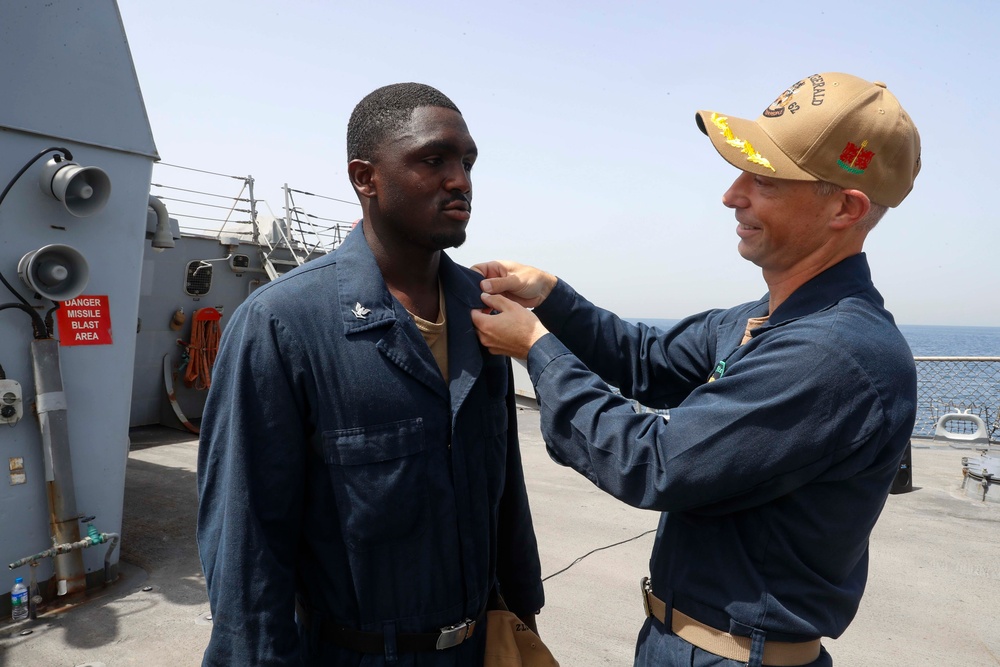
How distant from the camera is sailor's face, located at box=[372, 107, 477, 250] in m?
1.88

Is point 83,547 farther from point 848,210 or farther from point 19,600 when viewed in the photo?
point 848,210

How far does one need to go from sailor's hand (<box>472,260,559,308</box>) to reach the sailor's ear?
53 centimetres

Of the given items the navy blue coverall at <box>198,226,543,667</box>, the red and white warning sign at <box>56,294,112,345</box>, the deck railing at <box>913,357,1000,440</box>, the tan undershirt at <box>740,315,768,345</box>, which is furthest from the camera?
the deck railing at <box>913,357,1000,440</box>

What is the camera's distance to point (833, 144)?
1.79 metres

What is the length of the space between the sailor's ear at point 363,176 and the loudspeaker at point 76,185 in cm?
299

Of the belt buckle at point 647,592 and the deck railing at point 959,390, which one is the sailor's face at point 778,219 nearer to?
the belt buckle at point 647,592

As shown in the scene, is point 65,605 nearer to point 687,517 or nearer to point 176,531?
point 176,531

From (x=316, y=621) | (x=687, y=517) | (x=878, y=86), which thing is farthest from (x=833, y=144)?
(x=316, y=621)

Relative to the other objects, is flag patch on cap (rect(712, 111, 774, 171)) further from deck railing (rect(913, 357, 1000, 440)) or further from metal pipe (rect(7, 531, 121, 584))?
deck railing (rect(913, 357, 1000, 440))

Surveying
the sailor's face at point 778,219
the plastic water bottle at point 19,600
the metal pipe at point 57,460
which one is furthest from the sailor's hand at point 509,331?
the plastic water bottle at point 19,600

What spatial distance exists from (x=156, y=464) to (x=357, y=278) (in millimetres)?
8043

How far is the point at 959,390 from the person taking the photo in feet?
34.0

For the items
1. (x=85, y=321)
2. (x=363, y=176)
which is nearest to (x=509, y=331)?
(x=363, y=176)

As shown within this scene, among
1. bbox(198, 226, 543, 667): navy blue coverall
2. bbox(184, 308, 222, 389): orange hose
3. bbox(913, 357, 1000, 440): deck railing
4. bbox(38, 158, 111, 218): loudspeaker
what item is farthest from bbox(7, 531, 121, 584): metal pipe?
bbox(913, 357, 1000, 440): deck railing
